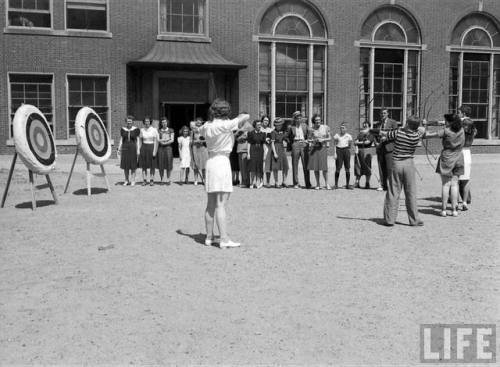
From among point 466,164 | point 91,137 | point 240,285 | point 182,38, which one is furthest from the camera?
point 182,38

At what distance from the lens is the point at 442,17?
26.5 metres

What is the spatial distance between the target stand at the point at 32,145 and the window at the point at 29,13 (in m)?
10.7

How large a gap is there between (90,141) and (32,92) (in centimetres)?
892

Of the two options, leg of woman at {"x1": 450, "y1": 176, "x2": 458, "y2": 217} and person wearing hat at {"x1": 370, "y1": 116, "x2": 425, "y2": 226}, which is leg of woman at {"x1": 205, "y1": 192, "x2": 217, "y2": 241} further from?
leg of woman at {"x1": 450, "y1": 176, "x2": 458, "y2": 217}

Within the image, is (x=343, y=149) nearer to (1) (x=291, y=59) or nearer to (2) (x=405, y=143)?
(2) (x=405, y=143)

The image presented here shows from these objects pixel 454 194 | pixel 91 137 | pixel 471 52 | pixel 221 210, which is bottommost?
pixel 454 194

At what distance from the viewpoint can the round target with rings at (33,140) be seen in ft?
37.2

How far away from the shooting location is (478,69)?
27.4 metres

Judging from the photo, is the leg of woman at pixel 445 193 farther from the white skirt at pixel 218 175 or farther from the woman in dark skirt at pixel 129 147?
the woman in dark skirt at pixel 129 147

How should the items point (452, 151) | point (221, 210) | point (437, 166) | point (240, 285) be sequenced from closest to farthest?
point (240, 285) < point (221, 210) < point (452, 151) < point (437, 166)

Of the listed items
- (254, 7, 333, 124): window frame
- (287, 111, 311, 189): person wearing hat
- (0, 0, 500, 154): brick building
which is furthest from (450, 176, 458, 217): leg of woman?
(254, 7, 333, 124): window frame

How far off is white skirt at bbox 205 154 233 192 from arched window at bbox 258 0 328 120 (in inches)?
670

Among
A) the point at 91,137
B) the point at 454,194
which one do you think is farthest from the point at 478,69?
the point at 91,137

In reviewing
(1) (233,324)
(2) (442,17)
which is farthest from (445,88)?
(1) (233,324)
